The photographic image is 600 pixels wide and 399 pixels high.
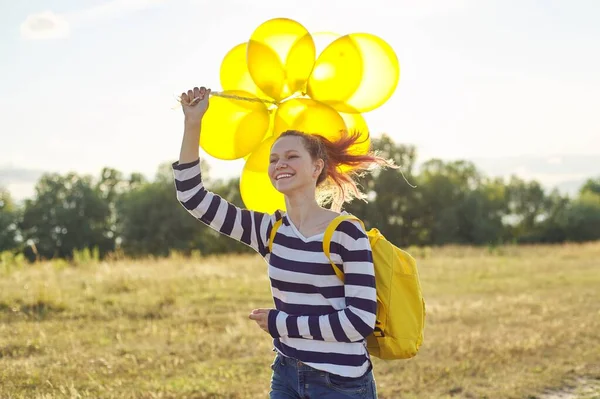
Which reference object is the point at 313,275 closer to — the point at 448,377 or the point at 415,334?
the point at 415,334

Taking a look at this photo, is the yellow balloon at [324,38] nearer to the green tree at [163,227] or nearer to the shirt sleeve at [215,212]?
the shirt sleeve at [215,212]

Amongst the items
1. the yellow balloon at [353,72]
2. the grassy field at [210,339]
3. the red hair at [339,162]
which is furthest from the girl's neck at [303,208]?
the grassy field at [210,339]

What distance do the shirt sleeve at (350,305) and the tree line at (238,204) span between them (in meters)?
39.5

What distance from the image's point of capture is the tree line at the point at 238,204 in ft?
145

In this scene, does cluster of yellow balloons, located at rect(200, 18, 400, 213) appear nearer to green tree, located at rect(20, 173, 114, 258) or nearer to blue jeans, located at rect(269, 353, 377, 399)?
blue jeans, located at rect(269, 353, 377, 399)

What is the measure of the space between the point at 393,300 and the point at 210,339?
475 cm

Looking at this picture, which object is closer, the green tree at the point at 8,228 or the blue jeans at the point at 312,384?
the blue jeans at the point at 312,384

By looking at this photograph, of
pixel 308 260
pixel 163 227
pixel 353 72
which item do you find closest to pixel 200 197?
pixel 308 260

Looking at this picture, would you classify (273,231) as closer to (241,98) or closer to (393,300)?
(393,300)

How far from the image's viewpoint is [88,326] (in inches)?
298

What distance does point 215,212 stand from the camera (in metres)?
2.96

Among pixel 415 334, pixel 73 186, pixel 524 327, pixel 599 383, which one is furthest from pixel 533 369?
pixel 73 186

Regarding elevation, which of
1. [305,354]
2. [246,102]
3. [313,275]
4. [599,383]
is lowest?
[599,383]

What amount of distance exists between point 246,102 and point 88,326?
505cm
